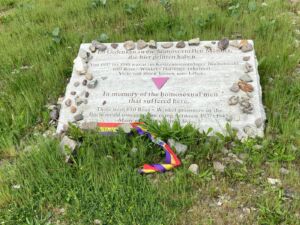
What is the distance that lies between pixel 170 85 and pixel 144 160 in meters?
1.09

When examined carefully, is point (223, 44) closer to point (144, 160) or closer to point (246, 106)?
point (246, 106)

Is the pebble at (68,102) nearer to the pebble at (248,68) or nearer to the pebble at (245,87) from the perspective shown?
the pebble at (245,87)

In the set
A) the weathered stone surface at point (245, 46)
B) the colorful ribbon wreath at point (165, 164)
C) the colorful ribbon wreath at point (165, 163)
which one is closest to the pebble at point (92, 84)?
the colorful ribbon wreath at point (165, 163)

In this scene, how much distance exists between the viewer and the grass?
12.4 feet

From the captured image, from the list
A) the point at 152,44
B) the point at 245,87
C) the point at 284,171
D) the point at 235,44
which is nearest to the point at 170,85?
the point at 152,44

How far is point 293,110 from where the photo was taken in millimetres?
4758

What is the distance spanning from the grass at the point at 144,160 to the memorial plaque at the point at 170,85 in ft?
0.94

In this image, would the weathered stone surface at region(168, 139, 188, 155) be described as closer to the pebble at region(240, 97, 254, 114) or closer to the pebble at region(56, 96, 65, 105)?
the pebble at region(240, 97, 254, 114)

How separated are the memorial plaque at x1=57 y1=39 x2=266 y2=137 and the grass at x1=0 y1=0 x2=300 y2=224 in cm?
29

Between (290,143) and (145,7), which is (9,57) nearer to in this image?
(145,7)

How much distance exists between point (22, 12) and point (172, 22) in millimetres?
3059

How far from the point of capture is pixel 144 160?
4.30 meters

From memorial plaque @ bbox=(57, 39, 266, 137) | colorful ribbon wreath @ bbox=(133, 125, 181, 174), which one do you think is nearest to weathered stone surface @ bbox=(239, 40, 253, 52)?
memorial plaque @ bbox=(57, 39, 266, 137)

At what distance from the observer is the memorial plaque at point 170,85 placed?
4586 millimetres
